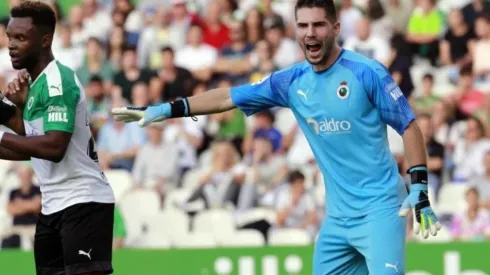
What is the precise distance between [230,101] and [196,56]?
9384mm

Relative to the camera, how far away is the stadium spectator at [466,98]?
50.8 feet

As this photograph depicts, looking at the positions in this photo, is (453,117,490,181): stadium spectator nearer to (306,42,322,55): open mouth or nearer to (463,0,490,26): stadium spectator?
(463,0,490,26): stadium spectator

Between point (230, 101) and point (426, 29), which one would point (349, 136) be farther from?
point (426, 29)

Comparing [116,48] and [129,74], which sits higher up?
[116,48]

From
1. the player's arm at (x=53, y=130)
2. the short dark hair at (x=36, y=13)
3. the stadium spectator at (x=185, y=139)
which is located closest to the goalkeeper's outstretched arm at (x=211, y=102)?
the player's arm at (x=53, y=130)

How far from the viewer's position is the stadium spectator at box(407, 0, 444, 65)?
16.8 metres

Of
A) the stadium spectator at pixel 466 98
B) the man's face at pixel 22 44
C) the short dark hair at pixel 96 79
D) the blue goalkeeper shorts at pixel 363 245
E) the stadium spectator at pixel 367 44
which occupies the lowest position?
the blue goalkeeper shorts at pixel 363 245

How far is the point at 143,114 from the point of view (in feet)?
26.2

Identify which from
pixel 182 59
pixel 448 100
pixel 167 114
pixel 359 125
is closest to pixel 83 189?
pixel 167 114

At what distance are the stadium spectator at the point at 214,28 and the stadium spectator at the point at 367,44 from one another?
201 cm

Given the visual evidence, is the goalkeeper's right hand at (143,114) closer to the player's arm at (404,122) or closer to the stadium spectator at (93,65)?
the player's arm at (404,122)

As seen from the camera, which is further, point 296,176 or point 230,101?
point 296,176

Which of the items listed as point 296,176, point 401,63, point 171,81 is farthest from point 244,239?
point 171,81

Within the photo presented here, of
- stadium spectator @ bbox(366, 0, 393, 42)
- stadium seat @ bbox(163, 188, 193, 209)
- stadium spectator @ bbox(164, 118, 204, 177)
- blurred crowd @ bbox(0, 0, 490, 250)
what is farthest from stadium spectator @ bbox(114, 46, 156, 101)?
stadium spectator @ bbox(366, 0, 393, 42)
